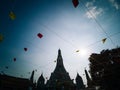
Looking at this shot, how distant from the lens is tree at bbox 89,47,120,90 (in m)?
18.1

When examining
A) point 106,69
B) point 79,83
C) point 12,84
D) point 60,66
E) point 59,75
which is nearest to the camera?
point 12,84

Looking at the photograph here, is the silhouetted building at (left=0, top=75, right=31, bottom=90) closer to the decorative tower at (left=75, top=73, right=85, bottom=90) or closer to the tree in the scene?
the tree

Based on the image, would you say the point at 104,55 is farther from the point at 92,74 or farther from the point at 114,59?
the point at 92,74

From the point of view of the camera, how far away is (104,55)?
72.2 ft

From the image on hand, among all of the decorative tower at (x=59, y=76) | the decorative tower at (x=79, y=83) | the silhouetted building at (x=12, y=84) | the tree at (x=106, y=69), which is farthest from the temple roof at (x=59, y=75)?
the silhouetted building at (x=12, y=84)

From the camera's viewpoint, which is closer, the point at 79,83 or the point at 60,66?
the point at 79,83

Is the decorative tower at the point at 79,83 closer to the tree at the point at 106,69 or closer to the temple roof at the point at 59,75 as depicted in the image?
the temple roof at the point at 59,75

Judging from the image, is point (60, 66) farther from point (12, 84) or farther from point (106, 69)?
point (12, 84)

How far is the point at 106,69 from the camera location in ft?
64.5

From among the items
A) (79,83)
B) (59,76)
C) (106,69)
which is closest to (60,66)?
(59,76)

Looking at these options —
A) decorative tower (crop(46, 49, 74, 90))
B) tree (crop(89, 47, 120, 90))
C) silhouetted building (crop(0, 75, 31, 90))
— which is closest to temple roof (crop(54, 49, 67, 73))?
decorative tower (crop(46, 49, 74, 90))

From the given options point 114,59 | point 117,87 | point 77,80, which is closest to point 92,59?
point 114,59

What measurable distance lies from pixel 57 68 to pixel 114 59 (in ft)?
132

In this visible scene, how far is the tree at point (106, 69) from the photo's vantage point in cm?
1809
